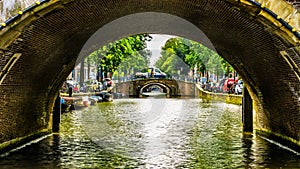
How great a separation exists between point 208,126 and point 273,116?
6.50m

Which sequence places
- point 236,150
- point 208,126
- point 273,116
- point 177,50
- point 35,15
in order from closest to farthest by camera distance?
point 35,15 < point 236,150 < point 273,116 < point 208,126 < point 177,50

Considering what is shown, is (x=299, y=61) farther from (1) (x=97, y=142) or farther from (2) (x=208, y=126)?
(2) (x=208, y=126)

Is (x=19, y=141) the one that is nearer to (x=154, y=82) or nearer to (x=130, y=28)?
(x=130, y=28)

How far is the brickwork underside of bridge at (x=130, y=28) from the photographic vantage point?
10648mm

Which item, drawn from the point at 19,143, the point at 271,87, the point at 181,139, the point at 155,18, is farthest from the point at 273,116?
the point at 19,143

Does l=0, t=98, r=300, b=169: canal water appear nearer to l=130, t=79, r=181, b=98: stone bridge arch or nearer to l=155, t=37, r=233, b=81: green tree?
l=155, t=37, r=233, b=81: green tree

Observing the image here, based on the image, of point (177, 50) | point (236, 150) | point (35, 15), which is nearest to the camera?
point (35, 15)

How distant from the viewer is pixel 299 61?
35.1ft

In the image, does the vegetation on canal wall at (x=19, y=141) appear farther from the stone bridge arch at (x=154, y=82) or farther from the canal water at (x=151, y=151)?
the stone bridge arch at (x=154, y=82)

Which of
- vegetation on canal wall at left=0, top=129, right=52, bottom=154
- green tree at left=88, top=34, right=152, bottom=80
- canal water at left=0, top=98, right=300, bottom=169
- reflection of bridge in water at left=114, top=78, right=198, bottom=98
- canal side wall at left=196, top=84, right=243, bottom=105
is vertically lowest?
canal water at left=0, top=98, right=300, bottom=169

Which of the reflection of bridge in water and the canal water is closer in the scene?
the canal water

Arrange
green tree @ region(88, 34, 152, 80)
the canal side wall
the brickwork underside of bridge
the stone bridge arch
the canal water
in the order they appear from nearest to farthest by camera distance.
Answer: the brickwork underside of bridge < the canal water < the canal side wall < green tree @ region(88, 34, 152, 80) < the stone bridge arch

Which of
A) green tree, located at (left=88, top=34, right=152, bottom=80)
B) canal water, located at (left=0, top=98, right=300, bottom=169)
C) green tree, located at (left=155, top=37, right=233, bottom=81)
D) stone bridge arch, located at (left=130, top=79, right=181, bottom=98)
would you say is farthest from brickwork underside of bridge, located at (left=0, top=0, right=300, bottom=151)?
stone bridge arch, located at (left=130, top=79, right=181, bottom=98)

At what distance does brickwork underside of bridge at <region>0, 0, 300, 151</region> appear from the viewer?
1065 cm
